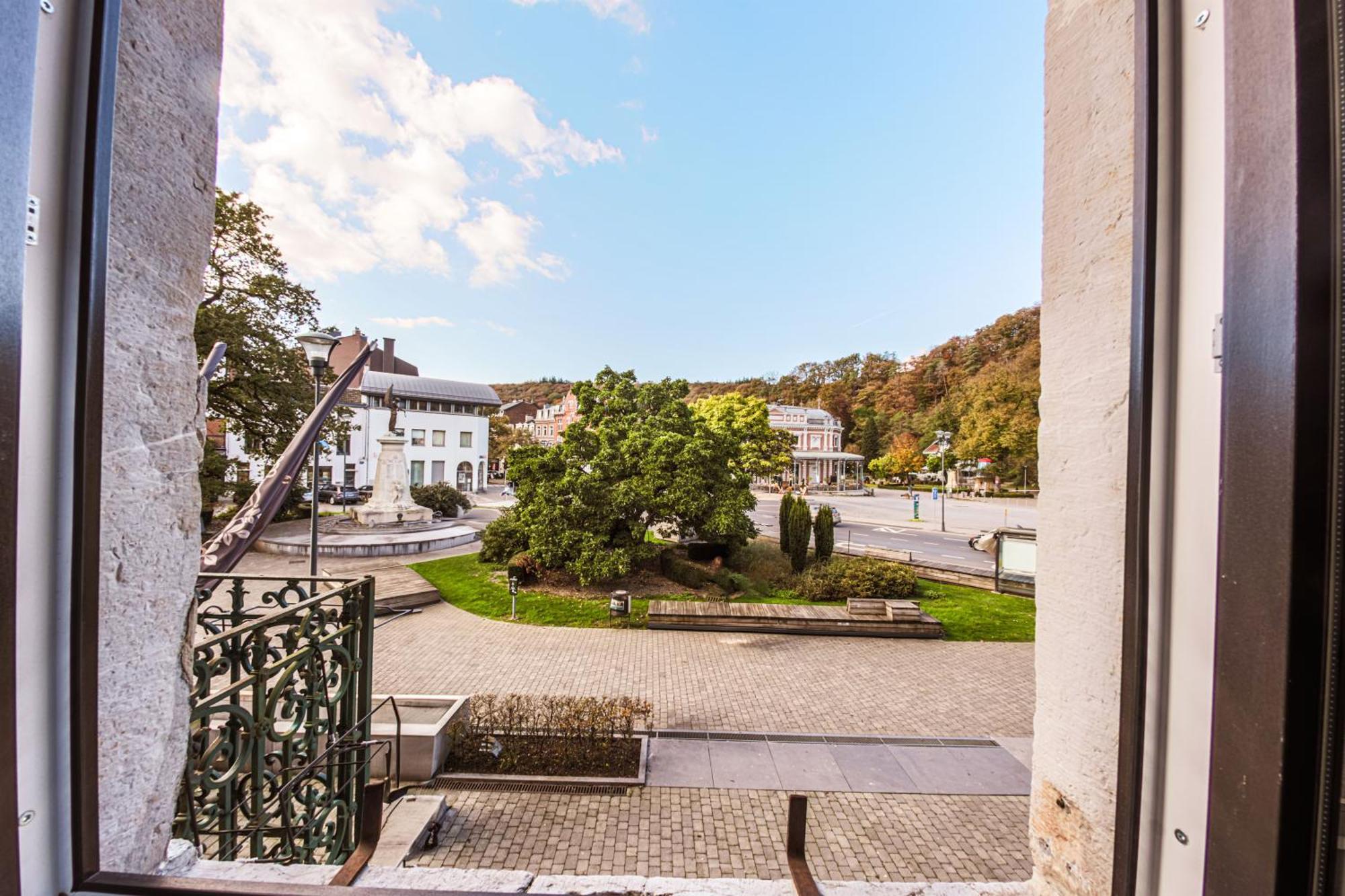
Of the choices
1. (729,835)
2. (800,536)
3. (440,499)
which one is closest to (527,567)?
(800,536)

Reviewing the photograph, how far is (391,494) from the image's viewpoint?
2181cm

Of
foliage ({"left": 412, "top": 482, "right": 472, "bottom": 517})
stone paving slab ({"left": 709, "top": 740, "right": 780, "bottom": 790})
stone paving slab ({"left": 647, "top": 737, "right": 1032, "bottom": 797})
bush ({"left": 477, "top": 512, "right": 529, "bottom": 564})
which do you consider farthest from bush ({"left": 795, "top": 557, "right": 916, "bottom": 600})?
foliage ({"left": 412, "top": 482, "right": 472, "bottom": 517})

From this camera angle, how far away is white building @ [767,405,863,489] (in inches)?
2108

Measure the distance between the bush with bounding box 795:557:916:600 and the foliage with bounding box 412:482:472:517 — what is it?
19632 mm

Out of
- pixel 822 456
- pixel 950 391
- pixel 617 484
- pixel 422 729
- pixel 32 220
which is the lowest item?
pixel 422 729

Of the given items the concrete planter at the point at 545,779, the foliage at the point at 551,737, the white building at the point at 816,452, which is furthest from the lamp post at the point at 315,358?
the white building at the point at 816,452

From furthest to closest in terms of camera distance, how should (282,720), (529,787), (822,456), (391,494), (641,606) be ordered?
1. (822,456)
2. (391,494)
3. (641,606)
4. (529,787)
5. (282,720)

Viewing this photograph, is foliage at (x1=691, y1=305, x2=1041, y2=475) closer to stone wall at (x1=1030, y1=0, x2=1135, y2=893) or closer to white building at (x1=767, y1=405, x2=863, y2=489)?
Answer: white building at (x1=767, y1=405, x2=863, y2=489)

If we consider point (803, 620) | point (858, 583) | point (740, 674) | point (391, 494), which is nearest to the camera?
point (740, 674)

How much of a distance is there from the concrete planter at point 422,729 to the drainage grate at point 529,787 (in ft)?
0.87

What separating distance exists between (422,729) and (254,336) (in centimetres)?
1479

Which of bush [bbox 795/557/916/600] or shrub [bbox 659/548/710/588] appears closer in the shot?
bush [bbox 795/557/916/600]

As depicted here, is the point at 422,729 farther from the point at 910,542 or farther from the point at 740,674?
the point at 910,542

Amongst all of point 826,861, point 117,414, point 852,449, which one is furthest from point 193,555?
point 852,449
